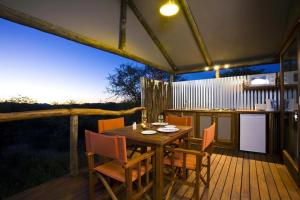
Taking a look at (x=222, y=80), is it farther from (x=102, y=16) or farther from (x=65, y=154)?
(x=65, y=154)

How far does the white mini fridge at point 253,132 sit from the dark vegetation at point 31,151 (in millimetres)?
3580

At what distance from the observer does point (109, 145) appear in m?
1.47

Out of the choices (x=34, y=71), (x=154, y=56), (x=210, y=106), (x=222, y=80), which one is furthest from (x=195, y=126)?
(x=34, y=71)

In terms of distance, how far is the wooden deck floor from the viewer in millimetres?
2006

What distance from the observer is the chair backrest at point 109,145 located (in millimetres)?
1415

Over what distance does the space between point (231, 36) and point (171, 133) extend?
318 centimetres

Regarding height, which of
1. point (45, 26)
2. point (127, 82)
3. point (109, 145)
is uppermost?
point (45, 26)

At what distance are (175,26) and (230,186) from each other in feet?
11.7

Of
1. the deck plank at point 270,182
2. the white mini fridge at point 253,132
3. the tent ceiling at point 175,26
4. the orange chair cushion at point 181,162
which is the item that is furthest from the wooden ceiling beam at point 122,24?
the deck plank at point 270,182

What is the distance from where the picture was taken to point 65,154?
399cm

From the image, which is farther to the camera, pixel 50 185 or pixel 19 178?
pixel 19 178

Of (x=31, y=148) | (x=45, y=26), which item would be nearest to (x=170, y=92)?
(x=45, y=26)

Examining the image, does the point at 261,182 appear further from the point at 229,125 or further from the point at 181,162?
the point at 229,125

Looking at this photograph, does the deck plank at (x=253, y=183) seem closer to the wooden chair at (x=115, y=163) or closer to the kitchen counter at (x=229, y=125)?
the kitchen counter at (x=229, y=125)
